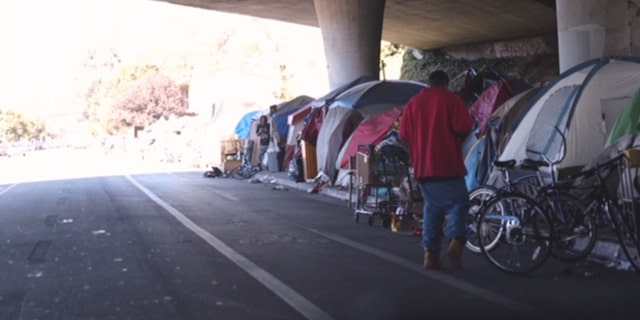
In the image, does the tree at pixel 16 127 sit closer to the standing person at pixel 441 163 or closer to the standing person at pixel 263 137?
the standing person at pixel 263 137

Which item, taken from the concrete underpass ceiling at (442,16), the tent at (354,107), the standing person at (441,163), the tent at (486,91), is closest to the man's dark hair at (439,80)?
the standing person at (441,163)

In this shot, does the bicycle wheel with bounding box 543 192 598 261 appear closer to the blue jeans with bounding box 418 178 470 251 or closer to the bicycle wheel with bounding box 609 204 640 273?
the bicycle wheel with bounding box 609 204 640 273

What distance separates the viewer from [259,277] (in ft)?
23.6

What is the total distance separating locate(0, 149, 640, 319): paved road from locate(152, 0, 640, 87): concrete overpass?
5905 millimetres

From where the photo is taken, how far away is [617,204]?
7391 millimetres

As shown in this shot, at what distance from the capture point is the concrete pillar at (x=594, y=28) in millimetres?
13188

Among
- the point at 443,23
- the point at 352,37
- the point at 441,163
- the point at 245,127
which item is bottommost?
the point at 441,163

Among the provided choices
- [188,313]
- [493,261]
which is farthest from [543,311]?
[188,313]

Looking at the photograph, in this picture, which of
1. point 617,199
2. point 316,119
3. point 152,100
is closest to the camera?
point 617,199

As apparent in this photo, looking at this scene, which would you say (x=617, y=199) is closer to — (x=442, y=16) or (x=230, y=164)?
(x=230, y=164)

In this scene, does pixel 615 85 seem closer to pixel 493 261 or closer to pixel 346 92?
pixel 493 261

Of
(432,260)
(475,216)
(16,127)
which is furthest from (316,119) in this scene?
(16,127)

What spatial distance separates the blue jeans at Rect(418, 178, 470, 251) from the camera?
24.0 feet

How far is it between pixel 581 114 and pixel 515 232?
12.6ft
